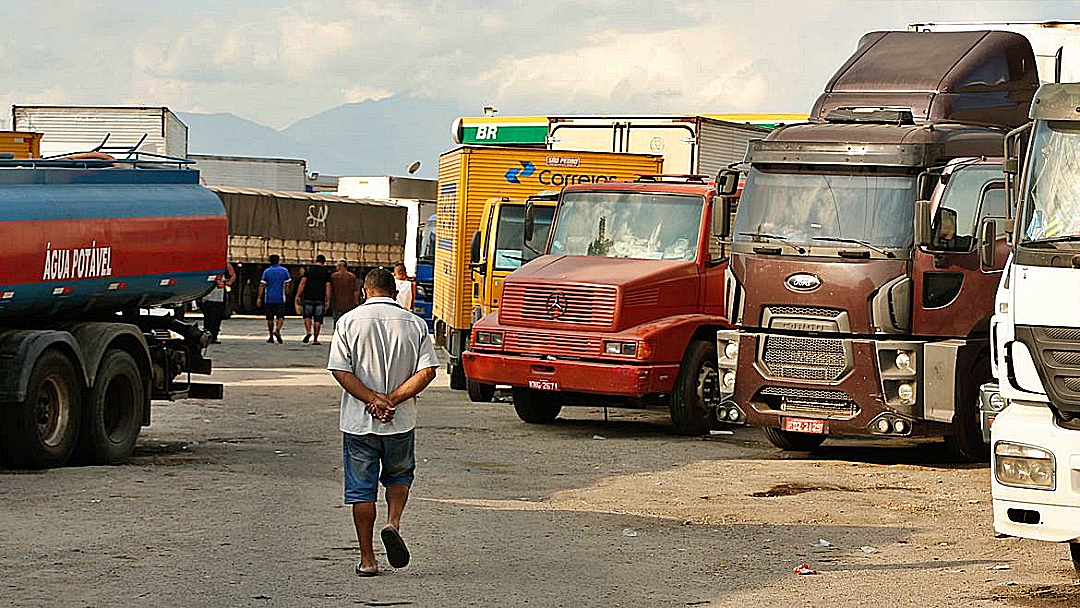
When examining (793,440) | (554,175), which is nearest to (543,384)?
(793,440)

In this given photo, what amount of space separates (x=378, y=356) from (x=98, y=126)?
3070cm

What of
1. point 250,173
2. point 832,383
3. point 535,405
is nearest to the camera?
point 832,383

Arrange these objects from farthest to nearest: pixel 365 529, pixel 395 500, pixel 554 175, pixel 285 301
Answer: pixel 285 301 < pixel 554 175 < pixel 395 500 < pixel 365 529

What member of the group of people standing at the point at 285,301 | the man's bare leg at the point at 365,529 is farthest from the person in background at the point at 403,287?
the man's bare leg at the point at 365,529

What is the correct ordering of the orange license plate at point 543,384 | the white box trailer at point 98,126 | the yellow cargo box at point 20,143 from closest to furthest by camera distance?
the orange license plate at point 543,384
the yellow cargo box at point 20,143
the white box trailer at point 98,126

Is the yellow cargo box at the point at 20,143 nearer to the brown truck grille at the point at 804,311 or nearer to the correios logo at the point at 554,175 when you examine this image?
the correios logo at the point at 554,175

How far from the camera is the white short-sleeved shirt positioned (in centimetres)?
971

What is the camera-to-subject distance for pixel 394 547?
9.65 m

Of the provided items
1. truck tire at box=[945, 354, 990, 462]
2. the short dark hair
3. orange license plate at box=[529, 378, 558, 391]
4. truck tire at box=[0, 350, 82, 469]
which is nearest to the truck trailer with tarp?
orange license plate at box=[529, 378, 558, 391]

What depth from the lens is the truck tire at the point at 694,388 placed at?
18188mm

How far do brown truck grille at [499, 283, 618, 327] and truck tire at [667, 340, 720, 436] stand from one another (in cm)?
105

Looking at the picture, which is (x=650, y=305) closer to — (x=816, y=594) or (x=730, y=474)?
(x=730, y=474)

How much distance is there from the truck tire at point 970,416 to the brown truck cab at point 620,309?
10.5ft

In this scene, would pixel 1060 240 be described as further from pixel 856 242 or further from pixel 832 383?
pixel 832 383
